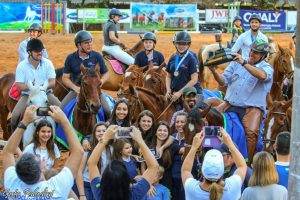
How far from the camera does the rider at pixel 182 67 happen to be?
11.7 m

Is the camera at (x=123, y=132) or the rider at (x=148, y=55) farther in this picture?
the rider at (x=148, y=55)

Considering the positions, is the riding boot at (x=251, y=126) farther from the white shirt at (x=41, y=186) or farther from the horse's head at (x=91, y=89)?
the white shirt at (x=41, y=186)

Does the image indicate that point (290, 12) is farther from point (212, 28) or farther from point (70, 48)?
point (70, 48)

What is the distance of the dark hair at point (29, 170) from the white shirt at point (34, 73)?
17.5ft

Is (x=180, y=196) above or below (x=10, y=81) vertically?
below

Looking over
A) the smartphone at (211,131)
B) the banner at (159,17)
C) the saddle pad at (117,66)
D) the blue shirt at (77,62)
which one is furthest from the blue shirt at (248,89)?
the banner at (159,17)

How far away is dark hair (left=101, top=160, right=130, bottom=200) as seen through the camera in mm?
5805

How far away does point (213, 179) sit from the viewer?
19.8 feet

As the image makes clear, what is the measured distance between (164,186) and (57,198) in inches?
102

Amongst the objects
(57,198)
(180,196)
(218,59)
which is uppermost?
(218,59)

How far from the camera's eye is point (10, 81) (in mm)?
13602

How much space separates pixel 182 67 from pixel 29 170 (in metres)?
6.40

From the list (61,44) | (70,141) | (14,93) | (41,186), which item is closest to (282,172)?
(70,141)

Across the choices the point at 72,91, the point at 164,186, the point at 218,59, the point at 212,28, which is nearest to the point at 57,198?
the point at 164,186
